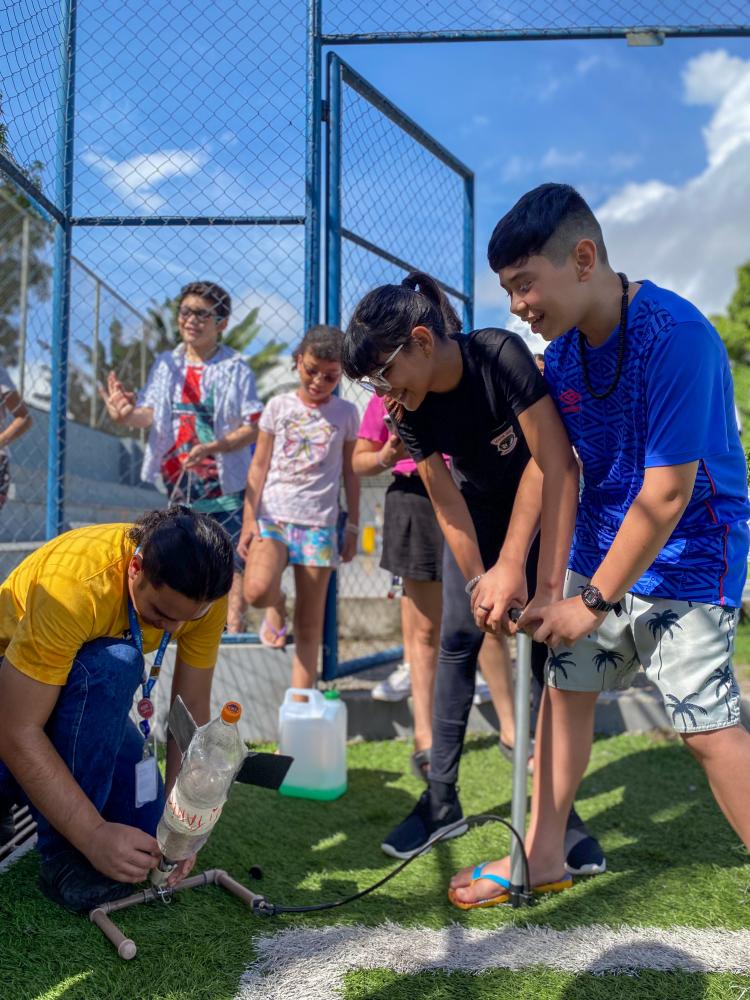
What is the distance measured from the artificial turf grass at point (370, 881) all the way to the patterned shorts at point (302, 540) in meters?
0.91

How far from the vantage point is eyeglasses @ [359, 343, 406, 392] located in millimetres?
2398

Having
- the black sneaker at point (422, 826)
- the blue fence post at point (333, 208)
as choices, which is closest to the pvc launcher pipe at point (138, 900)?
the black sneaker at point (422, 826)

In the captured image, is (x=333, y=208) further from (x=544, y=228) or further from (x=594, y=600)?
(x=594, y=600)

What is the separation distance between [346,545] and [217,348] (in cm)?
123

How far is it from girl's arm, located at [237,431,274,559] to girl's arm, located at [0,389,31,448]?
1172 millimetres

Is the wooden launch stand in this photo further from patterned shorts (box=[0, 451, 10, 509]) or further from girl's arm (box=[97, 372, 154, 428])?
patterned shorts (box=[0, 451, 10, 509])

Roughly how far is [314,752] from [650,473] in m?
2.01

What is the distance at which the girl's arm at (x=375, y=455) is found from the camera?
3.71 m

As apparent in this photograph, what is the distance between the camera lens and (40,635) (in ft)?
6.96

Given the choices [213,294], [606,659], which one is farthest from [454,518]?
[213,294]

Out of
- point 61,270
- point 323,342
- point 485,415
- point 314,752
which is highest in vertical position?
point 61,270

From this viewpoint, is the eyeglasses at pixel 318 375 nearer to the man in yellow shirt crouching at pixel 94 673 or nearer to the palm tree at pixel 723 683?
the man in yellow shirt crouching at pixel 94 673

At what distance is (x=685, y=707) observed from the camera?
6.84 feet

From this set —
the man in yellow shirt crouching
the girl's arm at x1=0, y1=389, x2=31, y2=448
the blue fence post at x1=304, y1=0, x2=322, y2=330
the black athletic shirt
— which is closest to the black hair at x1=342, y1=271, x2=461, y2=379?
the black athletic shirt
